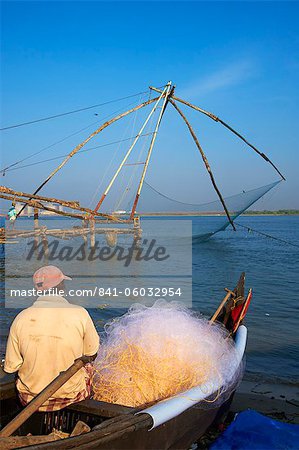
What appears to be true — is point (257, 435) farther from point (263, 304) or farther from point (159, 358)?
point (263, 304)

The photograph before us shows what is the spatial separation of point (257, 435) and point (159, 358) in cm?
115

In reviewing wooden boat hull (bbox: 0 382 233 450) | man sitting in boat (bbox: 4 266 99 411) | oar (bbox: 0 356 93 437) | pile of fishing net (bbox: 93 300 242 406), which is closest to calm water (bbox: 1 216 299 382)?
pile of fishing net (bbox: 93 300 242 406)

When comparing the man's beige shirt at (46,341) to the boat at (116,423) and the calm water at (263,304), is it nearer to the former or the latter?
the boat at (116,423)

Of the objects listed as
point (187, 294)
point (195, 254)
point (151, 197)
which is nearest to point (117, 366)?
point (187, 294)

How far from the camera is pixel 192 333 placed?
4.19 m

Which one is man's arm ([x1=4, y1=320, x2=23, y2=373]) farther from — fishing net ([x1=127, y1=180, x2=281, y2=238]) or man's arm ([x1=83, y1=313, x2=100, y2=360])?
fishing net ([x1=127, y1=180, x2=281, y2=238])

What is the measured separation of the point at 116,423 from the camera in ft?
8.50

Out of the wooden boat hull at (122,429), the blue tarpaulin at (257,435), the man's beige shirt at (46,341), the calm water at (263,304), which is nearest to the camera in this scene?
the wooden boat hull at (122,429)

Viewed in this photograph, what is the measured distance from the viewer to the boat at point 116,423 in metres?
2.44

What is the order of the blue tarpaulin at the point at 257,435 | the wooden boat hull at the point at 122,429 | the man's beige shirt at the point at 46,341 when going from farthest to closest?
the blue tarpaulin at the point at 257,435, the man's beige shirt at the point at 46,341, the wooden boat hull at the point at 122,429

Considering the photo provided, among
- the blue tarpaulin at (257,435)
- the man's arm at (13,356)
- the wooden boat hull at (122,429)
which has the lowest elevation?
the blue tarpaulin at (257,435)

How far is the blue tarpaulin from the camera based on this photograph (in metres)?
3.75

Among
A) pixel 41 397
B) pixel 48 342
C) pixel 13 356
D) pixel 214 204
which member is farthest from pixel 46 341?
pixel 214 204

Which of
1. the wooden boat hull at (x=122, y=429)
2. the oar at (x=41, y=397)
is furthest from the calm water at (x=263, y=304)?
the oar at (x=41, y=397)
